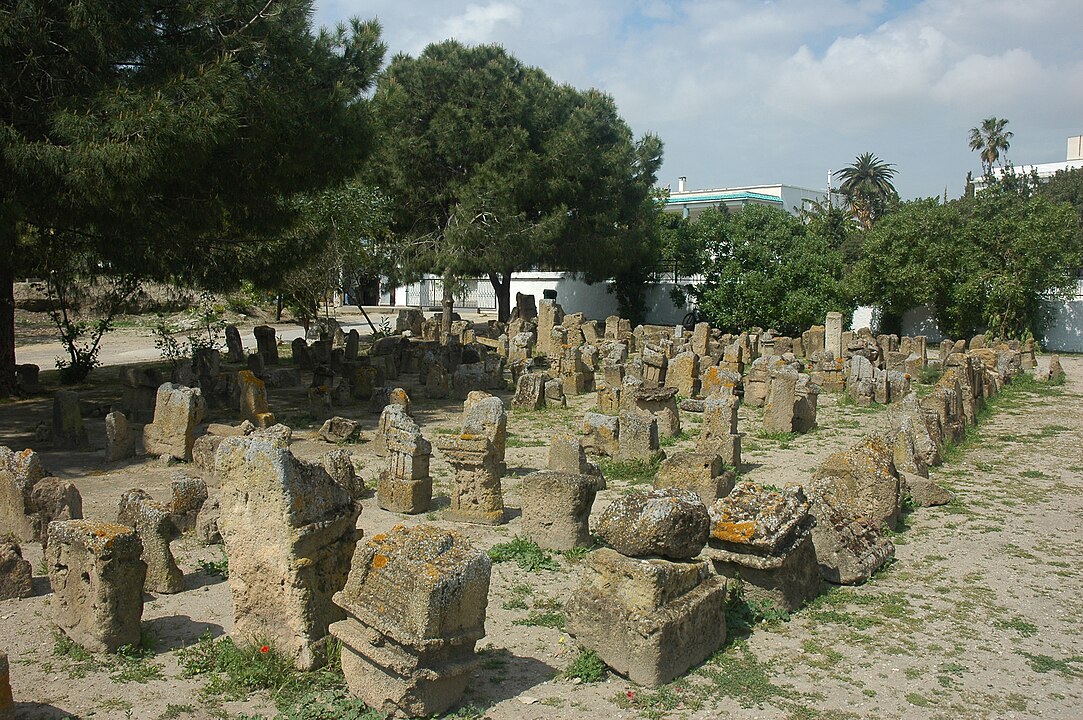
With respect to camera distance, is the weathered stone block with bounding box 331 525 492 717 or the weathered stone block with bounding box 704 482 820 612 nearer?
the weathered stone block with bounding box 331 525 492 717

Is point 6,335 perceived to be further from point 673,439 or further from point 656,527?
point 656,527

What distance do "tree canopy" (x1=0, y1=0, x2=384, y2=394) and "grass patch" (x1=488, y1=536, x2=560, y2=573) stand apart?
8.19m

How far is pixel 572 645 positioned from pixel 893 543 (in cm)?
423

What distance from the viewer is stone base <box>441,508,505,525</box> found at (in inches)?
388

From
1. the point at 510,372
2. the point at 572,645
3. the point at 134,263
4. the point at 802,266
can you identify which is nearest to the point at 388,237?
the point at 510,372

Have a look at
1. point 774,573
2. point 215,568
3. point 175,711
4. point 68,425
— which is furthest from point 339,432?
point 175,711

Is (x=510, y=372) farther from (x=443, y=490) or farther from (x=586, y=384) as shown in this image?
(x=443, y=490)

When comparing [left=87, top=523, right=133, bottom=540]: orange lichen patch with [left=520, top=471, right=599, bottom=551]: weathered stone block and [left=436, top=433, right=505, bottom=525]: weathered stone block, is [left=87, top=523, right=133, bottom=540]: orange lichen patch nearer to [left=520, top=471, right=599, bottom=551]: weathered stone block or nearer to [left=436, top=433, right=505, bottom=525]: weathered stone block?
[left=520, top=471, right=599, bottom=551]: weathered stone block

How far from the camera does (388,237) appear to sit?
33.7m

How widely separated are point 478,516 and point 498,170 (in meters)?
24.9

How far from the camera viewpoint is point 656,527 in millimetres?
6332

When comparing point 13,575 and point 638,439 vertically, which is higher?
point 638,439

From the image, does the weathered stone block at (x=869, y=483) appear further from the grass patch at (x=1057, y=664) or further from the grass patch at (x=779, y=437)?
the grass patch at (x=779, y=437)

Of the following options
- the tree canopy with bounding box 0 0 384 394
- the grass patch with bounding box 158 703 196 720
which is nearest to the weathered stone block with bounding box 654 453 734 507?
the grass patch with bounding box 158 703 196 720
